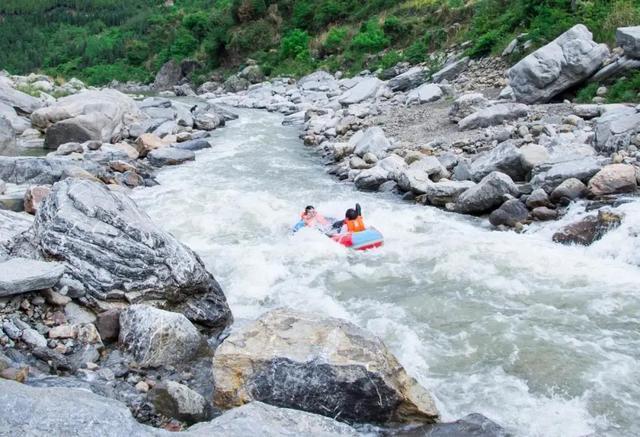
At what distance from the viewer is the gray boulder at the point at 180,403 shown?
13.9 ft

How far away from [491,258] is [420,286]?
1.14m

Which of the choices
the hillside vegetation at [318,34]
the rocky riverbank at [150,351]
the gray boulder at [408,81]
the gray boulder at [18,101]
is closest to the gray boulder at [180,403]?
the rocky riverbank at [150,351]

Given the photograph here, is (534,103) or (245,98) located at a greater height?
(534,103)

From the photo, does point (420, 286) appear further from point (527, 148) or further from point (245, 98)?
point (245, 98)

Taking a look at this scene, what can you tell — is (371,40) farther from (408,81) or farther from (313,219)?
(313,219)

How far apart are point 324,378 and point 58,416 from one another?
1841 mm

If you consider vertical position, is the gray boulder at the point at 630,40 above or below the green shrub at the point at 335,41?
above

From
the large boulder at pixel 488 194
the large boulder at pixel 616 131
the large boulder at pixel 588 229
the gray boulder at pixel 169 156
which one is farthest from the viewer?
the gray boulder at pixel 169 156

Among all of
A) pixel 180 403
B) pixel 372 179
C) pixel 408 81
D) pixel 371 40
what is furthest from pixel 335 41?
pixel 180 403

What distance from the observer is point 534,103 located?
13.6 m

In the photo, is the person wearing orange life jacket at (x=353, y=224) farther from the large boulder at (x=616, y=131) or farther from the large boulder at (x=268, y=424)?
the large boulder at (x=616, y=131)

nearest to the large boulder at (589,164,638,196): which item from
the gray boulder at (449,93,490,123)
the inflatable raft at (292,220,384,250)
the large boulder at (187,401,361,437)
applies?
the inflatable raft at (292,220,384,250)

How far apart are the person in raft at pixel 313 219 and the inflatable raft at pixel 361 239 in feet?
1.67

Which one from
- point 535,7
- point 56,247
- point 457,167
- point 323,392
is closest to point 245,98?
point 535,7
